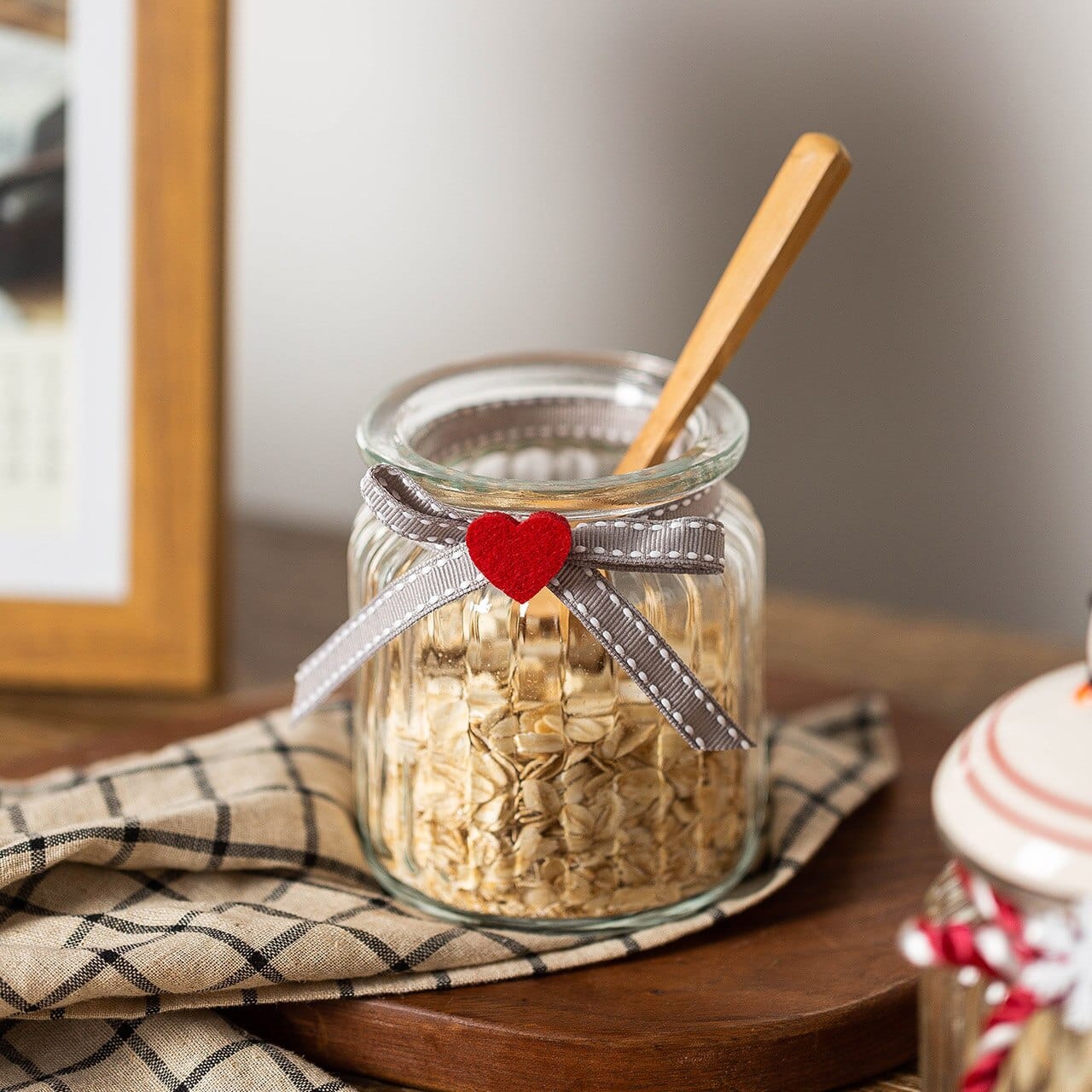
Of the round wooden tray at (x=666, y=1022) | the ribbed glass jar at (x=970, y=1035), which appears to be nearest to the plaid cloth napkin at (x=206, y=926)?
the round wooden tray at (x=666, y=1022)

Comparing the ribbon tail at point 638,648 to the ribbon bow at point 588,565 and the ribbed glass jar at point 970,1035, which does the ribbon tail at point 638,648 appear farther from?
the ribbed glass jar at point 970,1035

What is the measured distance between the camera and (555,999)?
54 centimetres

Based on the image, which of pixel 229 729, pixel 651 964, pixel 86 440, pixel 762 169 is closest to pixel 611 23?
pixel 762 169

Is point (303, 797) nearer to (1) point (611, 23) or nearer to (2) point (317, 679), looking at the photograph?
(2) point (317, 679)

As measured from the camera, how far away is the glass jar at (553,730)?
0.54 metres

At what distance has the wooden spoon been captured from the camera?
53 centimetres

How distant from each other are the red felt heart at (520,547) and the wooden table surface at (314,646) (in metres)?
0.29

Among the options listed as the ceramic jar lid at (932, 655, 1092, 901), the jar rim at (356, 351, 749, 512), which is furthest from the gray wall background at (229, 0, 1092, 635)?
the ceramic jar lid at (932, 655, 1092, 901)

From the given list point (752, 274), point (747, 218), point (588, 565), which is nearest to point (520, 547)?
point (588, 565)

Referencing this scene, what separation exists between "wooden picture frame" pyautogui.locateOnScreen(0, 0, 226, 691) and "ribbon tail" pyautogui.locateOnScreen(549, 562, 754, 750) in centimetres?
38

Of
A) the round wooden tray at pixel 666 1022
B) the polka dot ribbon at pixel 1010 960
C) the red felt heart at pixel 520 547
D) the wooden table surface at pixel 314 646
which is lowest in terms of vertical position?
the round wooden tray at pixel 666 1022

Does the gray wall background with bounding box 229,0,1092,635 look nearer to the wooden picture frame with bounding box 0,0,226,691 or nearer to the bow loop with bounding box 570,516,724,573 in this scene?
the wooden picture frame with bounding box 0,0,226,691

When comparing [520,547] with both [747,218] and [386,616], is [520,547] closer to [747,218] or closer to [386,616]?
[386,616]

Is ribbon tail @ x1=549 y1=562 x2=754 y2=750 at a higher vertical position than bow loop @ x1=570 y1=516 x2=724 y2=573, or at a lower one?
lower
